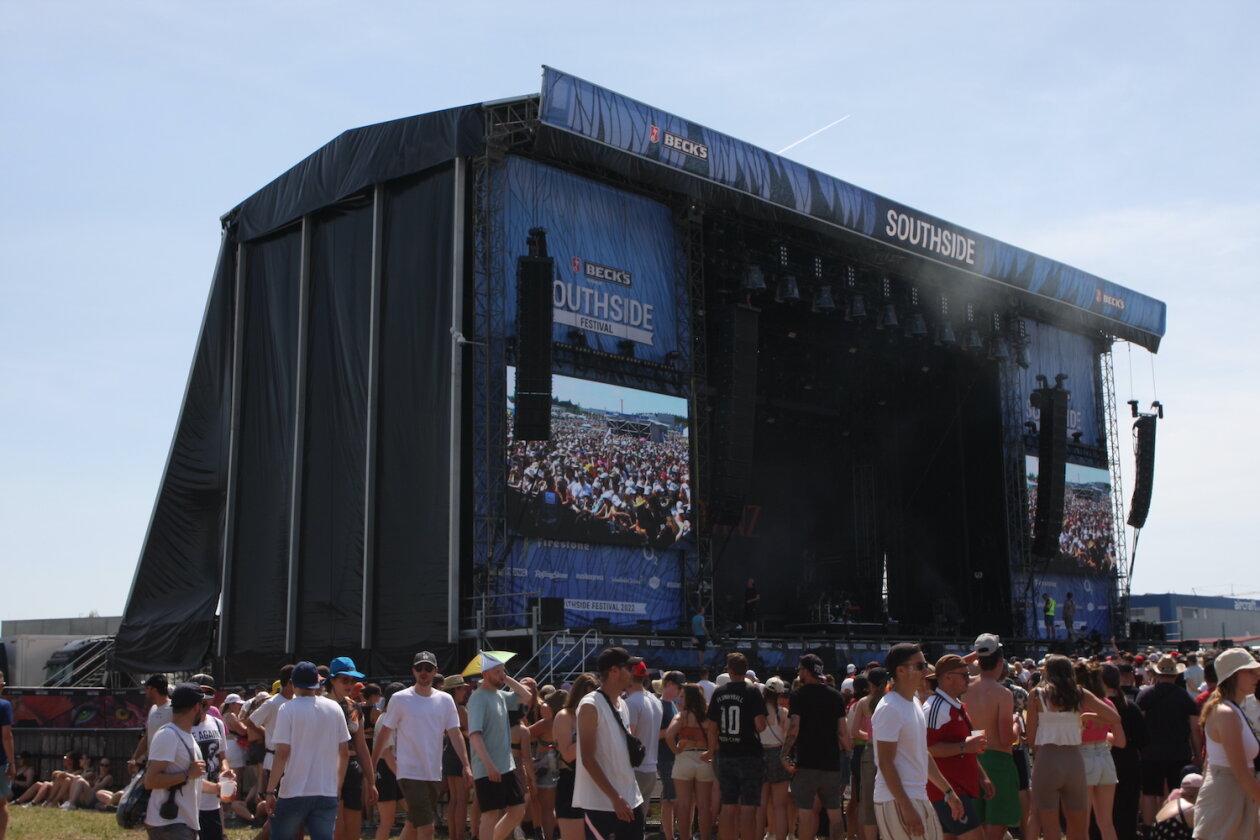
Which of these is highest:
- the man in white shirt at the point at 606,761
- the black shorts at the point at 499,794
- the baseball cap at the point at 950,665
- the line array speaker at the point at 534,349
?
the line array speaker at the point at 534,349

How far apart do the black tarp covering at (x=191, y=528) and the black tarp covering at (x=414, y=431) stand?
20.1 feet

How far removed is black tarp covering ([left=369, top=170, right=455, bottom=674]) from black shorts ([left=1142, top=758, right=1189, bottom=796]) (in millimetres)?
12705

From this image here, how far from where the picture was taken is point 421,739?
825 cm

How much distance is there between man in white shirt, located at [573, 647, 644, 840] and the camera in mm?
6211

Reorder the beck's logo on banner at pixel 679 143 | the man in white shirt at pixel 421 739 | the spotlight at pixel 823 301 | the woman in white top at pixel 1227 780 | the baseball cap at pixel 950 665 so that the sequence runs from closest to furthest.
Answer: the woman in white top at pixel 1227 780 < the baseball cap at pixel 950 665 < the man in white shirt at pixel 421 739 < the beck's logo on banner at pixel 679 143 < the spotlight at pixel 823 301

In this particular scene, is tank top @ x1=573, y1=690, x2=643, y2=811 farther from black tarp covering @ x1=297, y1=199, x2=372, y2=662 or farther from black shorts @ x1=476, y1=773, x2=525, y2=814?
black tarp covering @ x1=297, y1=199, x2=372, y2=662

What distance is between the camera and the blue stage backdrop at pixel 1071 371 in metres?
30.1

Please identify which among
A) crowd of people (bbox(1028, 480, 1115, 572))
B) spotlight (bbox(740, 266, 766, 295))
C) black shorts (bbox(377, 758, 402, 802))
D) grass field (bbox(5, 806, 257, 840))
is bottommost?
grass field (bbox(5, 806, 257, 840))

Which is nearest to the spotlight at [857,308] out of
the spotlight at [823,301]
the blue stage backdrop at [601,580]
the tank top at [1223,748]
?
the spotlight at [823,301]

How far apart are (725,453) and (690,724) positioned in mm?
13751

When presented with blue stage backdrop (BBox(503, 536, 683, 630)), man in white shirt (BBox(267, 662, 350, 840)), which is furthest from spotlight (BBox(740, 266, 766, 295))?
man in white shirt (BBox(267, 662, 350, 840))

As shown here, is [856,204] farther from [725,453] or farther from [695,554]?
[695,554]

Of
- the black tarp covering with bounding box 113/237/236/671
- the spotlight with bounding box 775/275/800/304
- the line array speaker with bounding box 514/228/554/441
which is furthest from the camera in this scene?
the black tarp covering with bounding box 113/237/236/671

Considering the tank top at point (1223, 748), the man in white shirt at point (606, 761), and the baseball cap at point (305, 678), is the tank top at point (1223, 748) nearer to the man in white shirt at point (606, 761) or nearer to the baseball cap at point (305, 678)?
the man in white shirt at point (606, 761)
